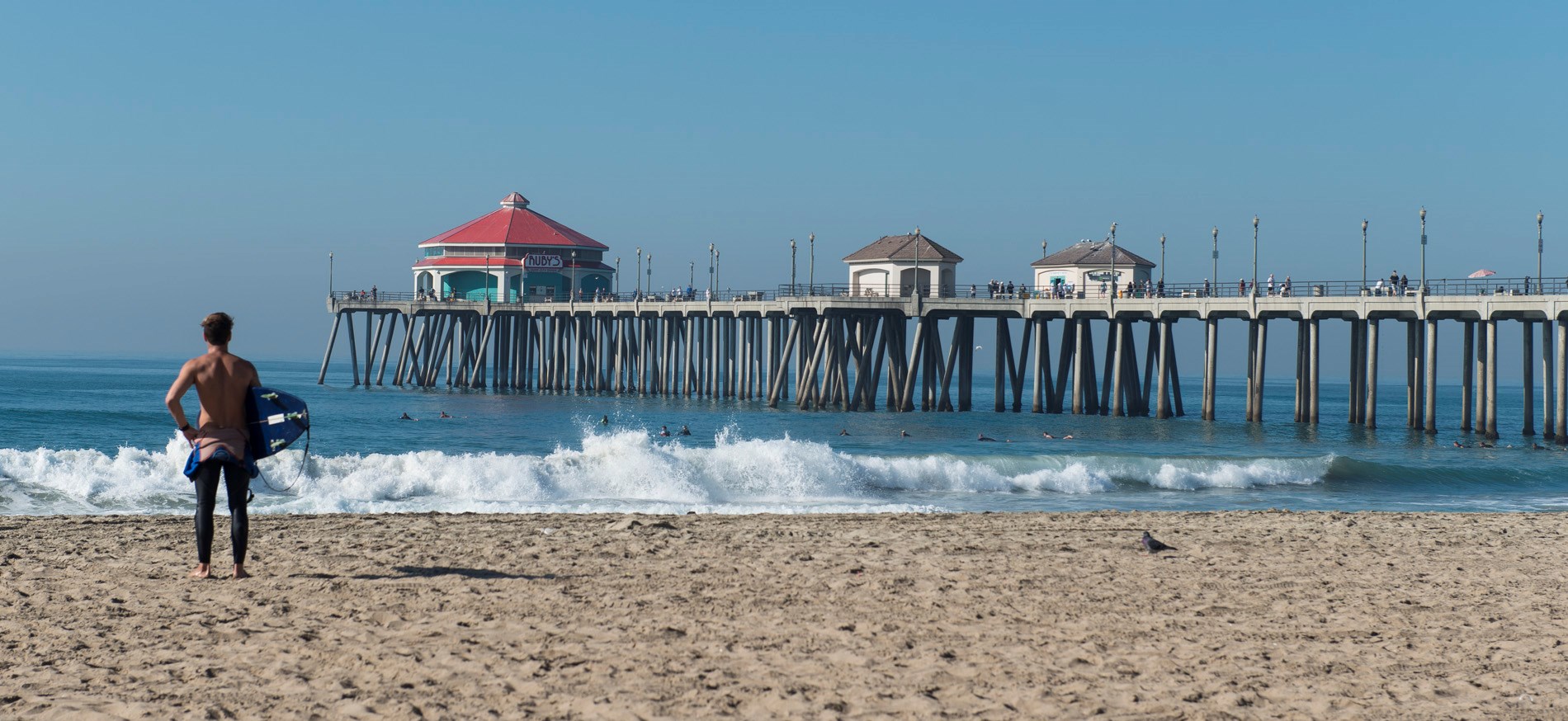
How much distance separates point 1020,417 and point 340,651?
33.6 metres

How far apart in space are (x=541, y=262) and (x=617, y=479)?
42.5 m

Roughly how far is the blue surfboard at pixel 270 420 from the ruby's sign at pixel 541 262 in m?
51.3

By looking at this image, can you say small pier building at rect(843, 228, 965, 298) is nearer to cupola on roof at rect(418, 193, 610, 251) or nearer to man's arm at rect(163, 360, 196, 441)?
cupola on roof at rect(418, 193, 610, 251)

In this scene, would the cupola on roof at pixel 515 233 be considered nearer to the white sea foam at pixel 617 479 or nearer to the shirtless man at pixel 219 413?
the white sea foam at pixel 617 479

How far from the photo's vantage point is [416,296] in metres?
56.5

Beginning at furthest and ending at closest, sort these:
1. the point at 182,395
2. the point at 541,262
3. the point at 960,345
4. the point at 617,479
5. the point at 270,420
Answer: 1. the point at 541,262
2. the point at 960,345
3. the point at 617,479
4. the point at 270,420
5. the point at 182,395

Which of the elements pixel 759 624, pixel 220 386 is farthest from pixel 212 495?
pixel 759 624

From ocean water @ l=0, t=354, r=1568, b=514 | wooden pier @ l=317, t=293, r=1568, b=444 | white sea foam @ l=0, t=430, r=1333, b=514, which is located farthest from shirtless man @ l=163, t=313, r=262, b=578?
wooden pier @ l=317, t=293, r=1568, b=444

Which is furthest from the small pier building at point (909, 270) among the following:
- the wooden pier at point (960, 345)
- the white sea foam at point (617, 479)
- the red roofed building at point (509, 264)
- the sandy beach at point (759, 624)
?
the sandy beach at point (759, 624)

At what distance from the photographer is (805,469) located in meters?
18.6

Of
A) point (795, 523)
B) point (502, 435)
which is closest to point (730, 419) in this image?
point (502, 435)

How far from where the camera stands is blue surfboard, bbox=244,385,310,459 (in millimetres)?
7238

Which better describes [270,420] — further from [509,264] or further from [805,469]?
[509,264]

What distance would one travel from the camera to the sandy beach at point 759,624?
558cm
